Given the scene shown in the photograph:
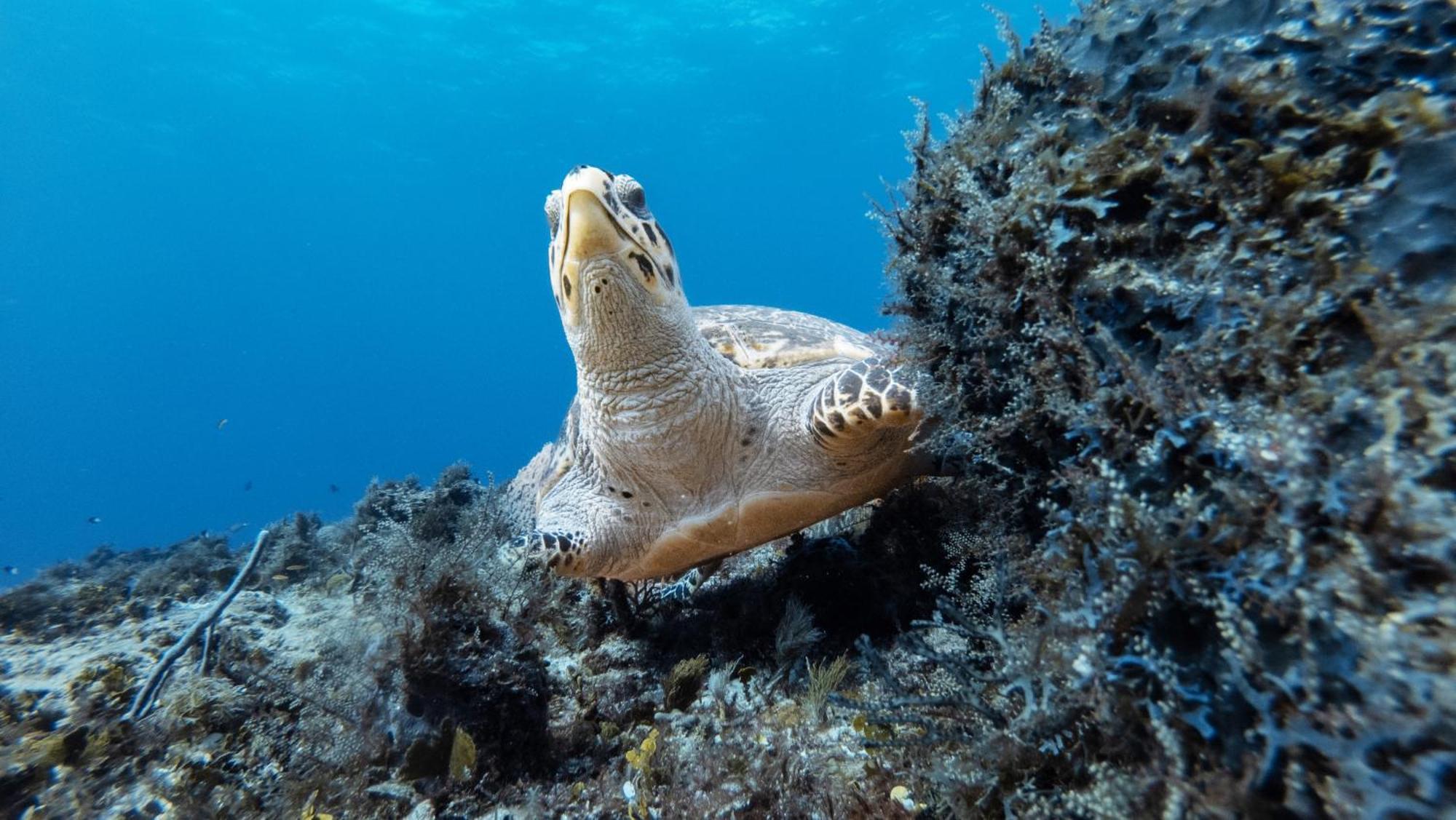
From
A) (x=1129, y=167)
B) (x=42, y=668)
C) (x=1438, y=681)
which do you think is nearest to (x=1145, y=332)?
(x=1129, y=167)

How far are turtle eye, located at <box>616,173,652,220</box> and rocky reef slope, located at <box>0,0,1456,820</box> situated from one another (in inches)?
50.6

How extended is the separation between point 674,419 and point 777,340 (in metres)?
1.22

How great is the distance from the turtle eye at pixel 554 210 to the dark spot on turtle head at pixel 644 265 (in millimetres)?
424

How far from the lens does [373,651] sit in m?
2.72

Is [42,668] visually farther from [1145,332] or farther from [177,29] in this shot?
[177,29]

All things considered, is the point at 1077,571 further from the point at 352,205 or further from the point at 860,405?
the point at 352,205

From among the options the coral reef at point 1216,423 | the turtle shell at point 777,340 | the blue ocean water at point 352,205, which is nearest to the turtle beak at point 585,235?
the turtle shell at point 777,340

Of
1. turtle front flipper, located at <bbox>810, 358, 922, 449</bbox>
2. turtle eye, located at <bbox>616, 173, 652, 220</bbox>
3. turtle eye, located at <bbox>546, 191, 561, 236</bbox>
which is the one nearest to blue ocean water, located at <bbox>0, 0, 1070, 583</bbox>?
turtle eye, located at <bbox>546, 191, 561, 236</bbox>

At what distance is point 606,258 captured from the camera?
2.87 meters

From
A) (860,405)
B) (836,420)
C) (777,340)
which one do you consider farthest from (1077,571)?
(777,340)

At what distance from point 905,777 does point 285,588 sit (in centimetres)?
670

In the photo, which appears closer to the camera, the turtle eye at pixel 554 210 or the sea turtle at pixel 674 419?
the sea turtle at pixel 674 419

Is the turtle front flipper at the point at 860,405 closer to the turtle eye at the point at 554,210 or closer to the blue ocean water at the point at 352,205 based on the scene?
the turtle eye at the point at 554,210

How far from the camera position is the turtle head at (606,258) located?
9.20 feet
